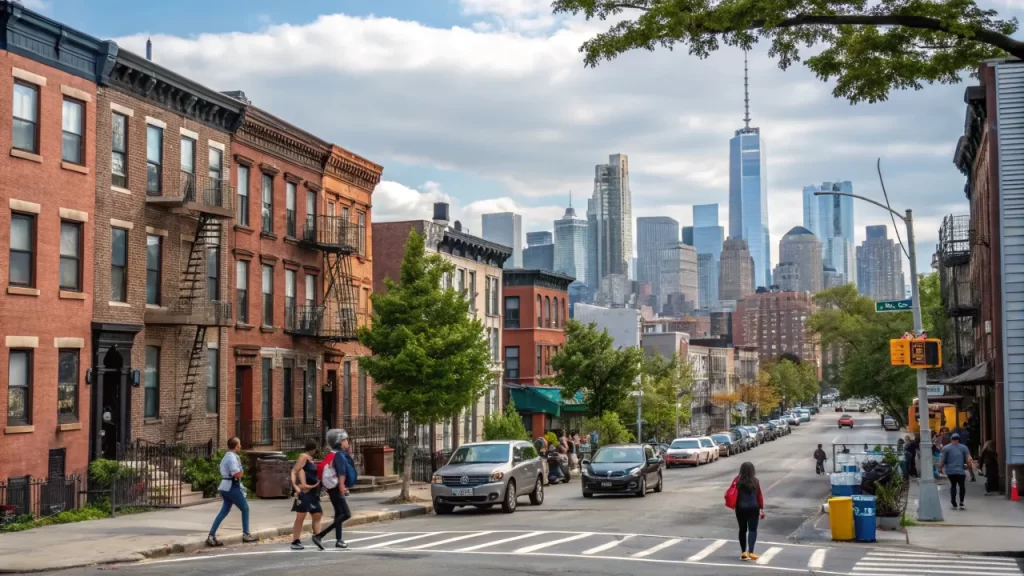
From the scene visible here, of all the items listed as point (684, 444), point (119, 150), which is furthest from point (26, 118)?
point (684, 444)

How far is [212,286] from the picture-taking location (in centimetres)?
3322

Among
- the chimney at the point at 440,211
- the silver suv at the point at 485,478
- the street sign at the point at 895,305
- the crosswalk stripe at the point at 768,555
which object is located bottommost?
the crosswalk stripe at the point at 768,555

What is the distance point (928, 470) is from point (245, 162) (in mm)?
21360

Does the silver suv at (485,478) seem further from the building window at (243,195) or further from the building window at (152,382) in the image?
the building window at (243,195)

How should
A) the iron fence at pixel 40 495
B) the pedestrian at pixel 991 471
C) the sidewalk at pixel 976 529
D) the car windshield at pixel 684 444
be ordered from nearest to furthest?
the sidewalk at pixel 976 529 → the iron fence at pixel 40 495 → the pedestrian at pixel 991 471 → the car windshield at pixel 684 444

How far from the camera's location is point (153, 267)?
3041cm

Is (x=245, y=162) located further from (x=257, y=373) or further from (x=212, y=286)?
(x=257, y=373)

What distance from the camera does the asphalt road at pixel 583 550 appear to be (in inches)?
645

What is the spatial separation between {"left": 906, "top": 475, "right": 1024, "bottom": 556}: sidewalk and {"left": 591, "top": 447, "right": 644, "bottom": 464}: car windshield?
776 cm

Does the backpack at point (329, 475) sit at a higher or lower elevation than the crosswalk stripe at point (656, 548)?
higher

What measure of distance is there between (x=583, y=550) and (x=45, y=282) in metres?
14.2

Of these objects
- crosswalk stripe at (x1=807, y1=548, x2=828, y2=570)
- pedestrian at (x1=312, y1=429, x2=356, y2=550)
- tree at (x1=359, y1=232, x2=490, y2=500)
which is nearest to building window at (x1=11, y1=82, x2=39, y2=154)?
tree at (x1=359, y1=232, x2=490, y2=500)

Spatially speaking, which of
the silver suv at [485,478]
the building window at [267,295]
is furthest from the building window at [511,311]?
the silver suv at [485,478]

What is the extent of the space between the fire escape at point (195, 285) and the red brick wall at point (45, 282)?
312 cm
